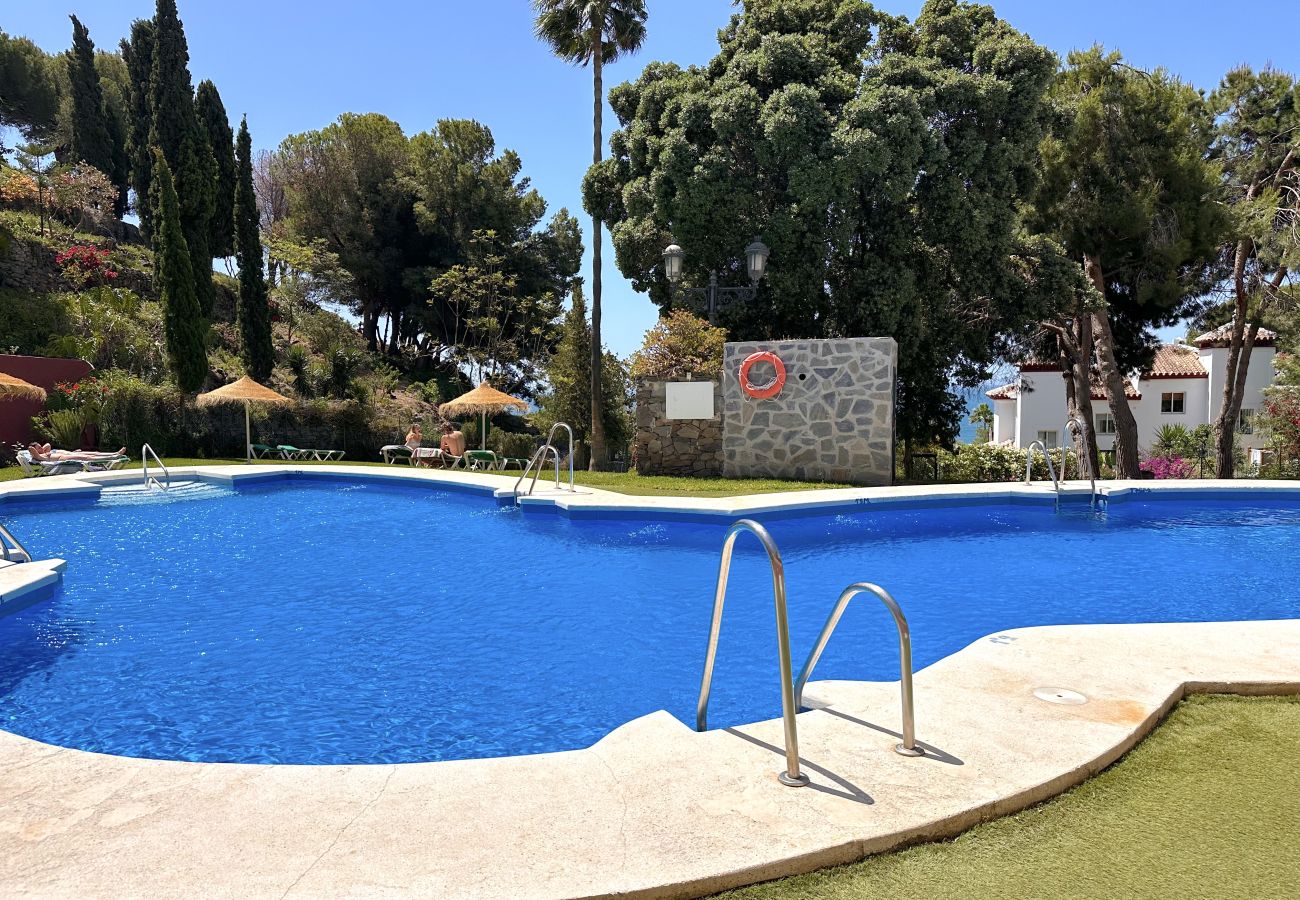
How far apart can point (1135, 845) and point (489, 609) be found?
16.3 feet

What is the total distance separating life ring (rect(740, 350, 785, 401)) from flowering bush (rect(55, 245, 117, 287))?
24.1m

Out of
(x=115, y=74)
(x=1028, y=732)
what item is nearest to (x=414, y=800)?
(x=1028, y=732)

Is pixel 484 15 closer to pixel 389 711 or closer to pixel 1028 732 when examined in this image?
pixel 389 711

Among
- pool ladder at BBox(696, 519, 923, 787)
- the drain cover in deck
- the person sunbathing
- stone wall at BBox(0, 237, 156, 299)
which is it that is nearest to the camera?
pool ladder at BBox(696, 519, 923, 787)

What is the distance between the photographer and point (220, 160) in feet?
93.7

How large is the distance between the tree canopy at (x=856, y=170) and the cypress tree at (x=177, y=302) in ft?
37.2

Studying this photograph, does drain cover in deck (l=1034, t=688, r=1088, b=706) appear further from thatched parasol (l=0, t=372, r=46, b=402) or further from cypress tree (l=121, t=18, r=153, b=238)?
cypress tree (l=121, t=18, r=153, b=238)

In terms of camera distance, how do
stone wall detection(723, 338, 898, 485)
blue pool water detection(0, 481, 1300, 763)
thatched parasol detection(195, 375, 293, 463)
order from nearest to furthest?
blue pool water detection(0, 481, 1300, 763), stone wall detection(723, 338, 898, 485), thatched parasol detection(195, 375, 293, 463)

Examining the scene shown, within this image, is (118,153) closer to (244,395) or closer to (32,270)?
(32,270)

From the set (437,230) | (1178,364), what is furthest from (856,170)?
(1178,364)

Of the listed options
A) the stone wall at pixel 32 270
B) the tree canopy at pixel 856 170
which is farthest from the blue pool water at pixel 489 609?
the stone wall at pixel 32 270

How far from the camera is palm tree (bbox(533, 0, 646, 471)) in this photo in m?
18.9

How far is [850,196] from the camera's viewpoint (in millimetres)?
16250

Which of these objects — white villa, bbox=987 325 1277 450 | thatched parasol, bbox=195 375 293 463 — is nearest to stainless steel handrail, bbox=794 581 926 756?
thatched parasol, bbox=195 375 293 463
